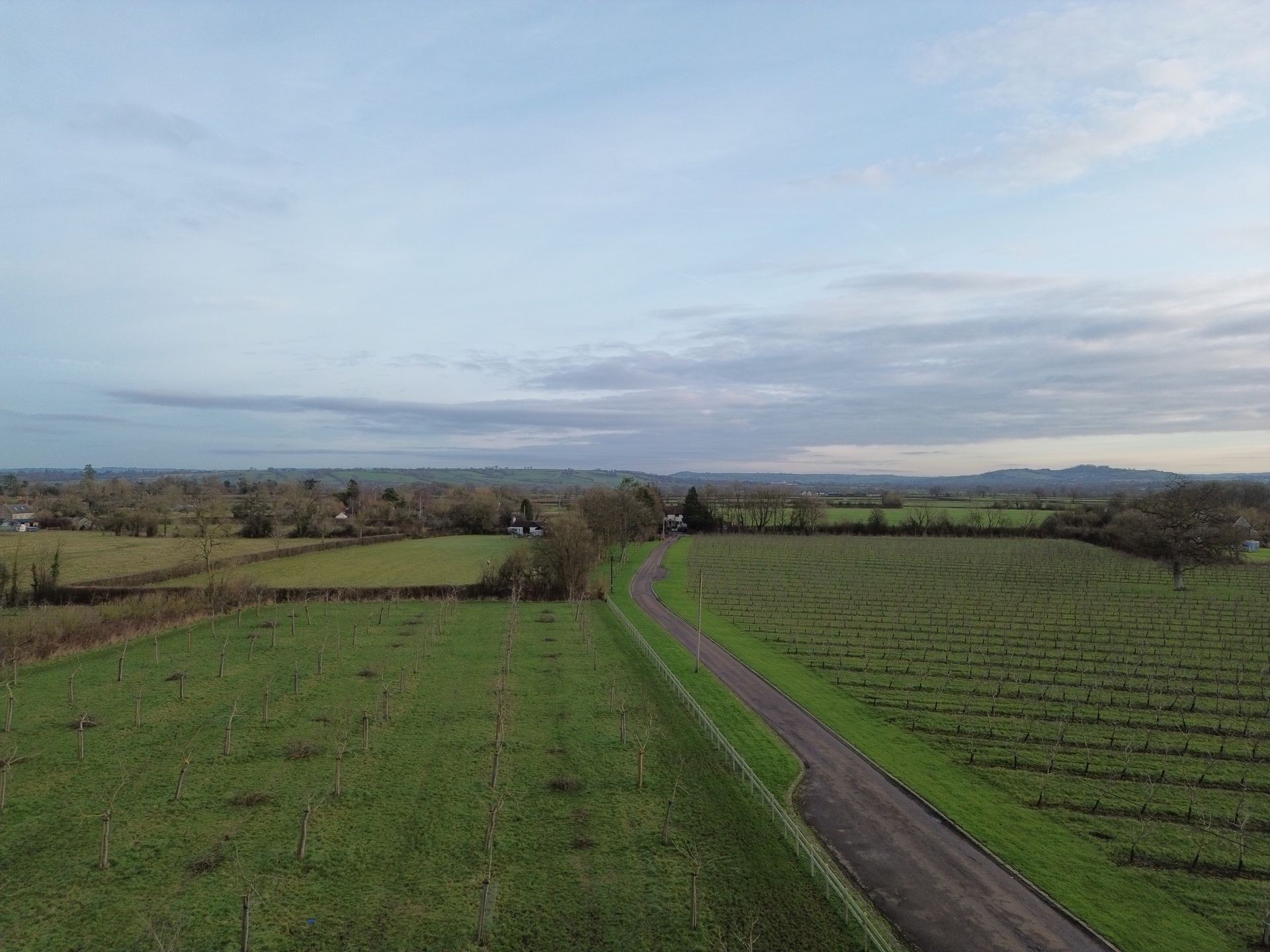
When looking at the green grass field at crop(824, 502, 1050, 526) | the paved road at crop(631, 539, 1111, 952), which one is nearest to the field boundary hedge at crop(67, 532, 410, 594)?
the paved road at crop(631, 539, 1111, 952)

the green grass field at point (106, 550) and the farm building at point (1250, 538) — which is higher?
the farm building at point (1250, 538)

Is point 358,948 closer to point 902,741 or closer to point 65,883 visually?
point 65,883

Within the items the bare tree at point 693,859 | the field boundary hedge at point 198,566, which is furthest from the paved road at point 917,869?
the field boundary hedge at point 198,566

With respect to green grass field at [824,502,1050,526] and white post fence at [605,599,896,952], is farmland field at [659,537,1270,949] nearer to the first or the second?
white post fence at [605,599,896,952]

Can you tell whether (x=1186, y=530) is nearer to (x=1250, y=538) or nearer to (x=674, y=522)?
(x=1250, y=538)

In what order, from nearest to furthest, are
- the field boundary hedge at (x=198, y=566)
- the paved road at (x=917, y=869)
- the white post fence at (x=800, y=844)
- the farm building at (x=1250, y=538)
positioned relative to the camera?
the white post fence at (x=800, y=844), the paved road at (x=917, y=869), the field boundary hedge at (x=198, y=566), the farm building at (x=1250, y=538)

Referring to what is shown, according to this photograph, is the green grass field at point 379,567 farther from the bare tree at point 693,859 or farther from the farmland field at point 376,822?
the bare tree at point 693,859

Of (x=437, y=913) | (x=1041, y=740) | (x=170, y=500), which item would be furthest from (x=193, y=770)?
(x=170, y=500)
